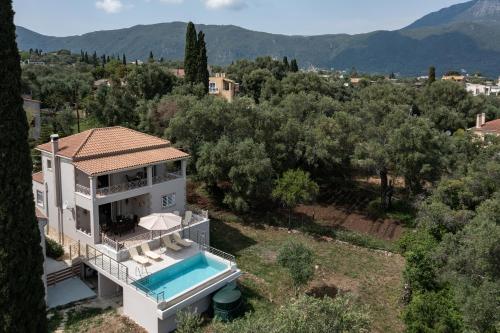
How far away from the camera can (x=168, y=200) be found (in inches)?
1064

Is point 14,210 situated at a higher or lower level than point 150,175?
higher

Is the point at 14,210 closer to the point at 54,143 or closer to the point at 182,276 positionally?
the point at 182,276

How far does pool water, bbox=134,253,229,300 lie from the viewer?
65.4 ft

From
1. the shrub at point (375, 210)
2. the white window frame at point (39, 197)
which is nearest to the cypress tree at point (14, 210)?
the white window frame at point (39, 197)

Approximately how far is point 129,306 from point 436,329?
13.0m

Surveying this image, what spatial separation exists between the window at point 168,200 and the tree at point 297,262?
28.3ft

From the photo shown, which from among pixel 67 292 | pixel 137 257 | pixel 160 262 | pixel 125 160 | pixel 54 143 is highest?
pixel 54 143

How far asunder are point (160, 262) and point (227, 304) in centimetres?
455

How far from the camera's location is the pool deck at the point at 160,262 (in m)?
20.6

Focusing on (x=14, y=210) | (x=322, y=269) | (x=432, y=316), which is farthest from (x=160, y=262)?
(x=432, y=316)

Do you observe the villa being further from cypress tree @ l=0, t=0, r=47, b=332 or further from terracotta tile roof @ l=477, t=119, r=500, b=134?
terracotta tile roof @ l=477, t=119, r=500, b=134

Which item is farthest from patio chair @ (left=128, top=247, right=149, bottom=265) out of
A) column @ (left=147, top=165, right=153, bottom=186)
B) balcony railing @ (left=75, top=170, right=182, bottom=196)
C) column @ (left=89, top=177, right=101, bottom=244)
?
column @ (left=147, top=165, right=153, bottom=186)

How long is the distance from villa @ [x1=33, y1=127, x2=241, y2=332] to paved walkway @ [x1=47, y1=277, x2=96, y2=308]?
2.48ft

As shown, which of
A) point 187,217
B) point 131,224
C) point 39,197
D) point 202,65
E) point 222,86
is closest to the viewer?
point 131,224
